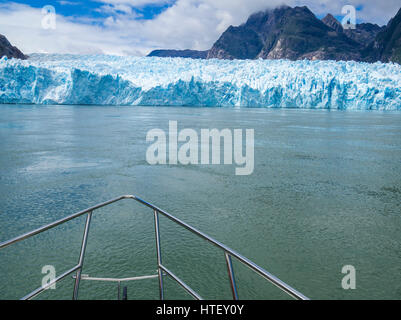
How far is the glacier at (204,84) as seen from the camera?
25609 mm

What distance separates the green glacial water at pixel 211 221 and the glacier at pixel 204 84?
781 inches

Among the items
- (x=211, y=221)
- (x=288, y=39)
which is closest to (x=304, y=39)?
(x=288, y=39)

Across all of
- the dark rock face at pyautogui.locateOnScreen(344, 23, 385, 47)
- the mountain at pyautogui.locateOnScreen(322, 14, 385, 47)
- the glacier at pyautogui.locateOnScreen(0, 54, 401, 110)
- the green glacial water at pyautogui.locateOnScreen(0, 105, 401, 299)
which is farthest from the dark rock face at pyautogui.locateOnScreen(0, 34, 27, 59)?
the dark rock face at pyautogui.locateOnScreen(344, 23, 385, 47)

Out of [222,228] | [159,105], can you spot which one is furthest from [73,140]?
[159,105]

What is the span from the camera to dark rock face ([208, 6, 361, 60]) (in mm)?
86938

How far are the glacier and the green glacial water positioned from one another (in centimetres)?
1984

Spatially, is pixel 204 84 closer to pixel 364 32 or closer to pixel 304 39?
pixel 304 39

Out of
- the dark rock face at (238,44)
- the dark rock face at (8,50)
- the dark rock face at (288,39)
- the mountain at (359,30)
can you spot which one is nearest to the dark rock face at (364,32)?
the mountain at (359,30)

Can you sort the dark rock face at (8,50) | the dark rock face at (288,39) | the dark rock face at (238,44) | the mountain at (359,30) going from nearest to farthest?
the dark rock face at (8,50) < the dark rock face at (288,39) < the mountain at (359,30) < the dark rock face at (238,44)

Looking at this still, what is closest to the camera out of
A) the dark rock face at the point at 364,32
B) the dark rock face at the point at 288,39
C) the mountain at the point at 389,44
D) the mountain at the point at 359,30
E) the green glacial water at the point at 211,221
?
the green glacial water at the point at 211,221

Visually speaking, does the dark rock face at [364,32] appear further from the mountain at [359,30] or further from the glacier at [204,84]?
the glacier at [204,84]

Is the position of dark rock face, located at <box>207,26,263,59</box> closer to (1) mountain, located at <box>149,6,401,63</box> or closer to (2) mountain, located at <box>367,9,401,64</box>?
(1) mountain, located at <box>149,6,401,63</box>

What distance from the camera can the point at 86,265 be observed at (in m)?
2.93

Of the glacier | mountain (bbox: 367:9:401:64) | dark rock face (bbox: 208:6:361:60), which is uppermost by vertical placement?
dark rock face (bbox: 208:6:361:60)
